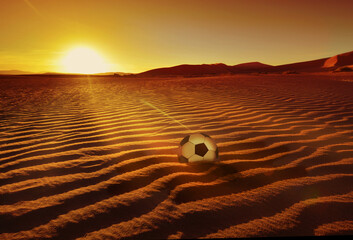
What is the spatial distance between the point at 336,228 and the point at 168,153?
1412 millimetres

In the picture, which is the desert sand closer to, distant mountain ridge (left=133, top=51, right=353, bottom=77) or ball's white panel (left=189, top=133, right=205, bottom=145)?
ball's white panel (left=189, top=133, right=205, bottom=145)

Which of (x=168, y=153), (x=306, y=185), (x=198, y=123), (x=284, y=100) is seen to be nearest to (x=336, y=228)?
(x=306, y=185)

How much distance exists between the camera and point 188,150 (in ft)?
Answer: 6.52

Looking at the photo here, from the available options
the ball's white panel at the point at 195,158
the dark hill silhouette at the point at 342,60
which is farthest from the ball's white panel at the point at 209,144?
the dark hill silhouette at the point at 342,60

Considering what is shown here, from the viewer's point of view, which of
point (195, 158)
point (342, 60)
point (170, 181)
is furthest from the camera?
point (342, 60)

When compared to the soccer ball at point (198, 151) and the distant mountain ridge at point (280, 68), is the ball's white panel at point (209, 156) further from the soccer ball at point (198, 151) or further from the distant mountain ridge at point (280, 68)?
the distant mountain ridge at point (280, 68)

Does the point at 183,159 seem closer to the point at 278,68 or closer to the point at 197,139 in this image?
the point at 197,139

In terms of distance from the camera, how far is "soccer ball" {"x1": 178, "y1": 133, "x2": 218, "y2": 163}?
77.6 inches

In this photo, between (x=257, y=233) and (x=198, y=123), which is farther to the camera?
(x=198, y=123)

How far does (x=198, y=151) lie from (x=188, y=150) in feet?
0.30

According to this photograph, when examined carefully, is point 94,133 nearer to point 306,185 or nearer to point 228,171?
point 228,171

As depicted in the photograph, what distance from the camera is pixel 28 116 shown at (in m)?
3.81

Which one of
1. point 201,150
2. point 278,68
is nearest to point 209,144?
point 201,150

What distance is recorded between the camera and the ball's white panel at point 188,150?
6.48ft
